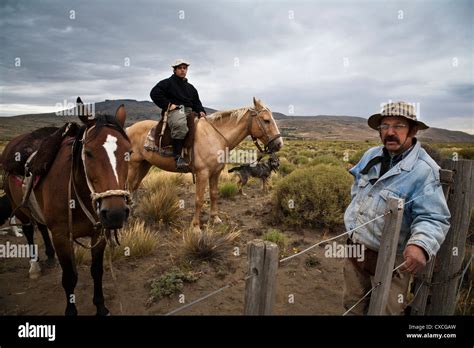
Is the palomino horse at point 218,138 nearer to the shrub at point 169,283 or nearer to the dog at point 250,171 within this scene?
the shrub at point 169,283

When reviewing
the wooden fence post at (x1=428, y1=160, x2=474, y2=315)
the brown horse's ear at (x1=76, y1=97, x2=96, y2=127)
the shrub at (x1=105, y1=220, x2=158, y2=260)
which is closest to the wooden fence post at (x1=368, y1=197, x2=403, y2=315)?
the wooden fence post at (x1=428, y1=160, x2=474, y2=315)

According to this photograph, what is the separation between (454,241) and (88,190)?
3.91m

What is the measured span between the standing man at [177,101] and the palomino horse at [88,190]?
2.54 m

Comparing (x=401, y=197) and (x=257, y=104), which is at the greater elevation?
(x=257, y=104)

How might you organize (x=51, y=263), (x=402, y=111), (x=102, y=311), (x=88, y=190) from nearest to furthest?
(x=402, y=111)
(x=88, y=190)
(x=102, y=311)
(x=51, y=263)

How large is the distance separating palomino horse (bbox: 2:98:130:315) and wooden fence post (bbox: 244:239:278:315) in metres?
1.55

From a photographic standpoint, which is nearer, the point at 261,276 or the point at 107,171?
the point at 261,276

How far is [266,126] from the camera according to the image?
20.3 feet

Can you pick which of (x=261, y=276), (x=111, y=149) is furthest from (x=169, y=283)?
(x=261, y=276)

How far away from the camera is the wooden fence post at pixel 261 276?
153 centimetres

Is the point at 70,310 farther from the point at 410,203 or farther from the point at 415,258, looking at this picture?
the point at 410,203

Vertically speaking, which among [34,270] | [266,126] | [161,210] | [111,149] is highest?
[266,126]

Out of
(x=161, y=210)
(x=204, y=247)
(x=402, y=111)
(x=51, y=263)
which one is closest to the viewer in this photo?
(x=402, y=111)
